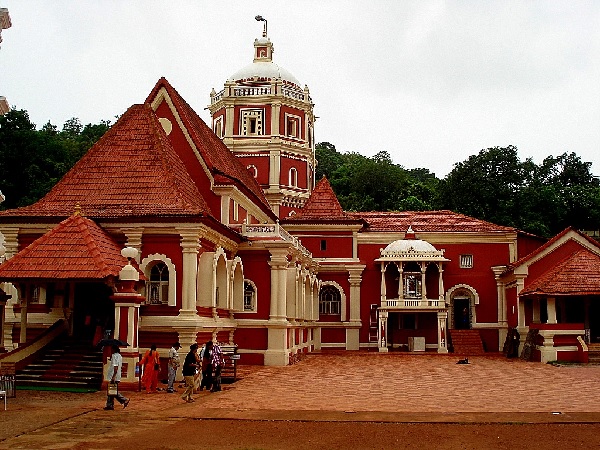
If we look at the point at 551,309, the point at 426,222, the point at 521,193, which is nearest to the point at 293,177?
the point at 426,222

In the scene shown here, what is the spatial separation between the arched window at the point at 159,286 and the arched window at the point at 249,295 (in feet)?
18.3

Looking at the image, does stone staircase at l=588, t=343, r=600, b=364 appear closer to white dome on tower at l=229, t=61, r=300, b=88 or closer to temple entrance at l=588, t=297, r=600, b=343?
temple entrance at l=588, t=297, r=600, b=343

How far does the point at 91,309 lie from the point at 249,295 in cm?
629

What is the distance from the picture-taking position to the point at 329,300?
36.5 m

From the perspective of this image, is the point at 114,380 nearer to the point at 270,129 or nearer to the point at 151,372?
the point at 151,372

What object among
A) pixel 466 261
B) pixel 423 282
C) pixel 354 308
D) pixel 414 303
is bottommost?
pixel 354 308

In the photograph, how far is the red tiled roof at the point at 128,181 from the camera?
67.2 ft

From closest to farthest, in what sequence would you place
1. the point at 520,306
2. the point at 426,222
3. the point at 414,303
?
the point at 520,306
the point at 414,303
the point at 426,222

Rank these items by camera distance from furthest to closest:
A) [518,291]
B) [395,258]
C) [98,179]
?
[395,258]
[518,291]
[98,179]

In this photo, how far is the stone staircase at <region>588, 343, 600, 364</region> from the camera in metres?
27.8

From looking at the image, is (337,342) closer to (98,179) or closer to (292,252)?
(292,252)

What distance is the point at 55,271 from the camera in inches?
688

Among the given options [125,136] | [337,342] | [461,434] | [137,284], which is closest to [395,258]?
[337,342]

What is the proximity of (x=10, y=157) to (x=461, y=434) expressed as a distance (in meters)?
44.3
